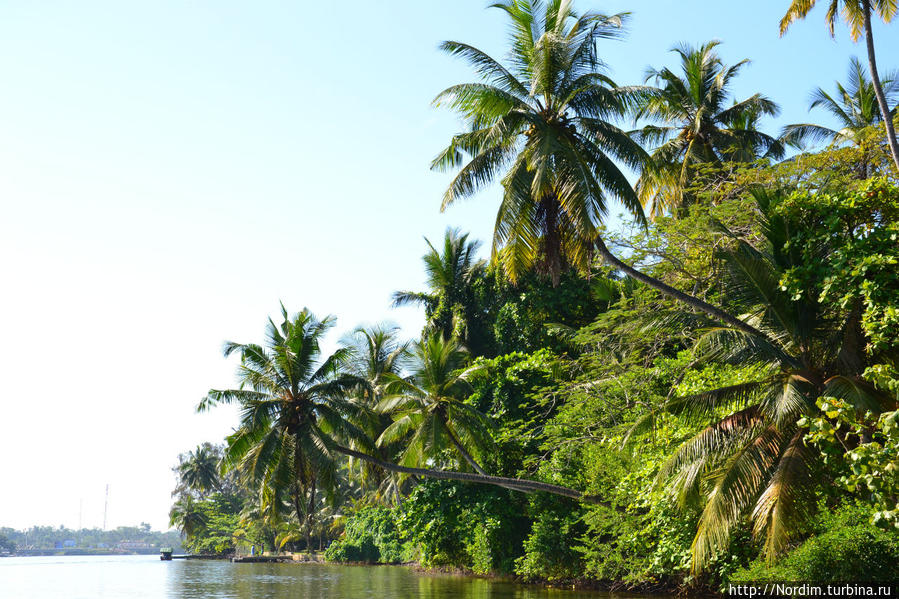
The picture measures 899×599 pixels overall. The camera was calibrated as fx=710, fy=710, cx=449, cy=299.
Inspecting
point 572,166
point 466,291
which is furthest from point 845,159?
point 466,291

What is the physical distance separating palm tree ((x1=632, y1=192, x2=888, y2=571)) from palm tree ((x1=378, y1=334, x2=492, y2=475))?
426 inches

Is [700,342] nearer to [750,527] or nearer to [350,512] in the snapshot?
[750,527]

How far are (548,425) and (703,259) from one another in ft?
24.9

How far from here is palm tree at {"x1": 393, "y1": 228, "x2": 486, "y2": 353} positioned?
30.9m

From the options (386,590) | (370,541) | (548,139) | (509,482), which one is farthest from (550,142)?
(370,541)

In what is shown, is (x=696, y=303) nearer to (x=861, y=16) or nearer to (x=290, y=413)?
(x=861, y=16)

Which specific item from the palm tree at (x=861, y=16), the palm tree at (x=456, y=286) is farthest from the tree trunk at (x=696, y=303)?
the palm tree at (x=456, y=286)

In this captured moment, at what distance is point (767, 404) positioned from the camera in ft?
33.7

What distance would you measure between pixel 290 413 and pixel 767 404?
47.9 ft

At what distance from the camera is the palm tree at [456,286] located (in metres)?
30.9

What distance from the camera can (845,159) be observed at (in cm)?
1461

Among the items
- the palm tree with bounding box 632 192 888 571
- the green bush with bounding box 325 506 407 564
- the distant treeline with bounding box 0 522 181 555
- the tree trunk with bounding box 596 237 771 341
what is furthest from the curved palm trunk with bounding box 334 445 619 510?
the distant treeline with bounding box 0 522 181 555

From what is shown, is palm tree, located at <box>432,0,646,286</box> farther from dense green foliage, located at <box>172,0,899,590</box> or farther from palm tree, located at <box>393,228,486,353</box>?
palm tree, located at <box>393,228,486,353</box>

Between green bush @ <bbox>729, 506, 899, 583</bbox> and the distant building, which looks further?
the distant building
